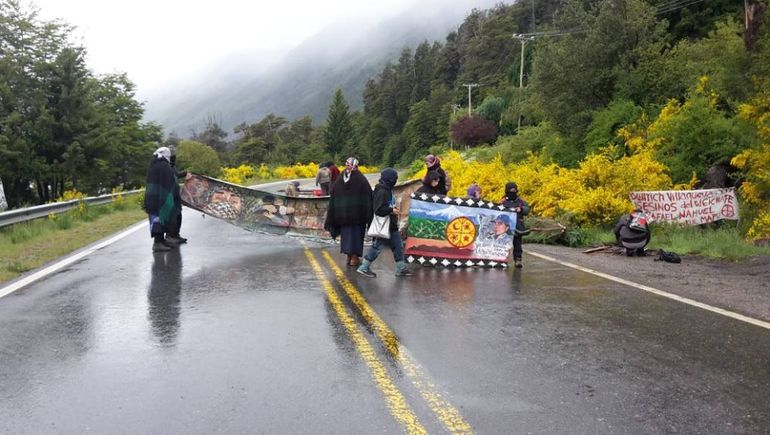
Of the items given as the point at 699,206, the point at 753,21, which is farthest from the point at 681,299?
the point at 753,21

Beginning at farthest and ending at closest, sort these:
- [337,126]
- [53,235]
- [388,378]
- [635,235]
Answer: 1. [337,126]
2. [53,235]
3. [635,235]
4. [388,378]

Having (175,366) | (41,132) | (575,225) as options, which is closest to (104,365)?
(175,366)

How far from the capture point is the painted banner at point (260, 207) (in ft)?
41.5

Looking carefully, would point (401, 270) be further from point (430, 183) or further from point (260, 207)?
point (260, 207)

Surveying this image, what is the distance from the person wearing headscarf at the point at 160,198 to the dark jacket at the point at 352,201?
3.72 metres

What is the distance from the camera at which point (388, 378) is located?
4680 mm

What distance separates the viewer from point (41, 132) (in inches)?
1162

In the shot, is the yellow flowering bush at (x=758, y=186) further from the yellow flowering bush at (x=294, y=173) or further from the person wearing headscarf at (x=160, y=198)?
the yellow flowering bush at (x=294, y=173)

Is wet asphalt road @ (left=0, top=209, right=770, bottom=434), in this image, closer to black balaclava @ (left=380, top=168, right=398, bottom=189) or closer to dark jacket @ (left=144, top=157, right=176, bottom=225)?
black balaclava @ (left=380, top=168, right=398, bottom=189)

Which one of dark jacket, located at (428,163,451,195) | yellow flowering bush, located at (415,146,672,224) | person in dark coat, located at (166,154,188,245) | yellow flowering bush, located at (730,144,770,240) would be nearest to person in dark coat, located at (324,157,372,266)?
dark jacket, located at (428,163,451,195)

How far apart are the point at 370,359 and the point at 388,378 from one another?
1.62ft

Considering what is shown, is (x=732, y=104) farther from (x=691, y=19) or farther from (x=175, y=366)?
(x=691, y=19)

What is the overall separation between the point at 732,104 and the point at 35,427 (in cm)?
1747

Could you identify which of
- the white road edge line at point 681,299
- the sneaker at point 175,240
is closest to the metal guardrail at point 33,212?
the sneaker at point 175,240
